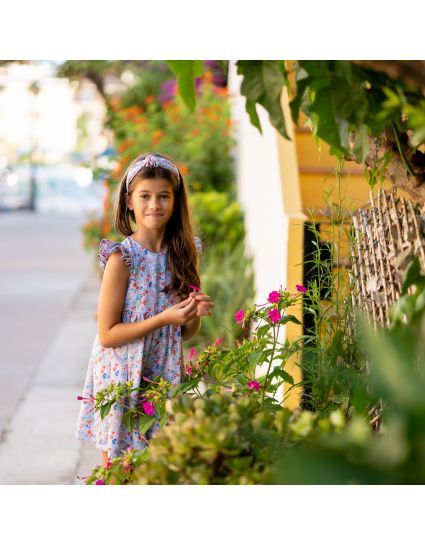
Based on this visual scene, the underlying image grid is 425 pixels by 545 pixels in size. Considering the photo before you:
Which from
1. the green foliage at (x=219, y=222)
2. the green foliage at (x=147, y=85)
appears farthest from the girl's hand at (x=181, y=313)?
the green foliage at (x=147, y=85)

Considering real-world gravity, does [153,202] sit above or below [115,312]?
above

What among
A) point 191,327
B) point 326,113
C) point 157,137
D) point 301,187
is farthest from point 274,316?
point 157,137

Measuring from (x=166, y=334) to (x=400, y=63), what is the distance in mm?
1466

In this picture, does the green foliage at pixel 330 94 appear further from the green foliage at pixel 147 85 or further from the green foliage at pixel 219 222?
the green foliage at pixel 147 85

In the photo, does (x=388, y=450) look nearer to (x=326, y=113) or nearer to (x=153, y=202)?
(x=326, y=113)

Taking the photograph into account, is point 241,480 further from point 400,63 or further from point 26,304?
point 26,304

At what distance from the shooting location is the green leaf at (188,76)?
1866 mm

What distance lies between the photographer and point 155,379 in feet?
9.56

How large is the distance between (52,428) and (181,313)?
2603 mm

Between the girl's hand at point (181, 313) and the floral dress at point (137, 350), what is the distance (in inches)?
7.0

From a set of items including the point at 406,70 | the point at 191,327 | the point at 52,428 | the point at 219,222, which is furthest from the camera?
the point at 219,222

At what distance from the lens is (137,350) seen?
292cm
